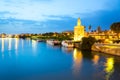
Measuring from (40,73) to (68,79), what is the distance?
407 centimetres

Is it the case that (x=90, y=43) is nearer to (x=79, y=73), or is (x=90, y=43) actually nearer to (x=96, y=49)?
(x=96, y=49)

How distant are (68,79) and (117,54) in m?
19.3

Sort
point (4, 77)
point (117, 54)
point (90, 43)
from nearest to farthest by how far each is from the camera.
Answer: point (4, 77) < point (117, 54) < point (90, 43)

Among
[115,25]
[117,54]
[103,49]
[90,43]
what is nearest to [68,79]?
[117,54]

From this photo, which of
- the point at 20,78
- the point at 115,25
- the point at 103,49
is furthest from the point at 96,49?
the point at 20,78

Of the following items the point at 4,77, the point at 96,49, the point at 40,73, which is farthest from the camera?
the point at 96,49

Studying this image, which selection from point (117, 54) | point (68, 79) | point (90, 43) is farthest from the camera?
point (90, 43)

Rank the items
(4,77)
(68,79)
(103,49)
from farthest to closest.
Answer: (103,49) < (4,77) < (68,79)

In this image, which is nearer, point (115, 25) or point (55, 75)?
point (55, 75)

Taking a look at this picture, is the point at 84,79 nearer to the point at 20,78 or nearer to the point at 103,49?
the point at 20,78

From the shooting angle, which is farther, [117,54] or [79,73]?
[117,54]

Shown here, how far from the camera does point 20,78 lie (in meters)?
22.0

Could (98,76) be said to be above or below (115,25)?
below

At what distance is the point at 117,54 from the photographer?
3812 centimetres
